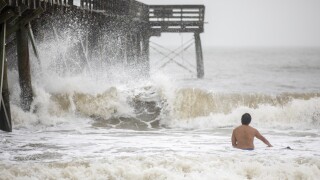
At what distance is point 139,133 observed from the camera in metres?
13.1

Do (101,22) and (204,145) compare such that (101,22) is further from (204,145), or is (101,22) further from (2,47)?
(204,145)

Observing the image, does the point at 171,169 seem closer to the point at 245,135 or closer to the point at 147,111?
the point at 245,135

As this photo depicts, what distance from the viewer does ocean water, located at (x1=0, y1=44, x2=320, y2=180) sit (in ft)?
26.9

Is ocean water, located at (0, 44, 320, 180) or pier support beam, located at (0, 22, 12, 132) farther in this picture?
pier support beam, located at (0, 22, 12, 132)

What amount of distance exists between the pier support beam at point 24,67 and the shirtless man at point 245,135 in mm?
5939

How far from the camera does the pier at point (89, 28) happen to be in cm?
1168

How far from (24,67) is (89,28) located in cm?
521

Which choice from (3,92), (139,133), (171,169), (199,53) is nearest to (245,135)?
(171,169)

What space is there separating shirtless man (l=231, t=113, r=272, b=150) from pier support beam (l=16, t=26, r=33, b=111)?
5939 mm

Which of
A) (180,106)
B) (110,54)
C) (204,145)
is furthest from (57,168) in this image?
(110,54)

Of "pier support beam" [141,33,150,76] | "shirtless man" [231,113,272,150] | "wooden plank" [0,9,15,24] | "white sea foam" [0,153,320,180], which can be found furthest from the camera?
"pier support beam" [141,33,150,76]

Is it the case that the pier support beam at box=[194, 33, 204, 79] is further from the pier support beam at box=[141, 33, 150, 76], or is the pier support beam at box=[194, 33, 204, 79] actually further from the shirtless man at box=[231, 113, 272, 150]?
the shirtless man at box=[231, 113, 272, 150]

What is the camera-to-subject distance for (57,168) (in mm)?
8109

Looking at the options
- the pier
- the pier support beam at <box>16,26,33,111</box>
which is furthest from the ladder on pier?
the pier support beam at <box>16,26,33,111</box>
